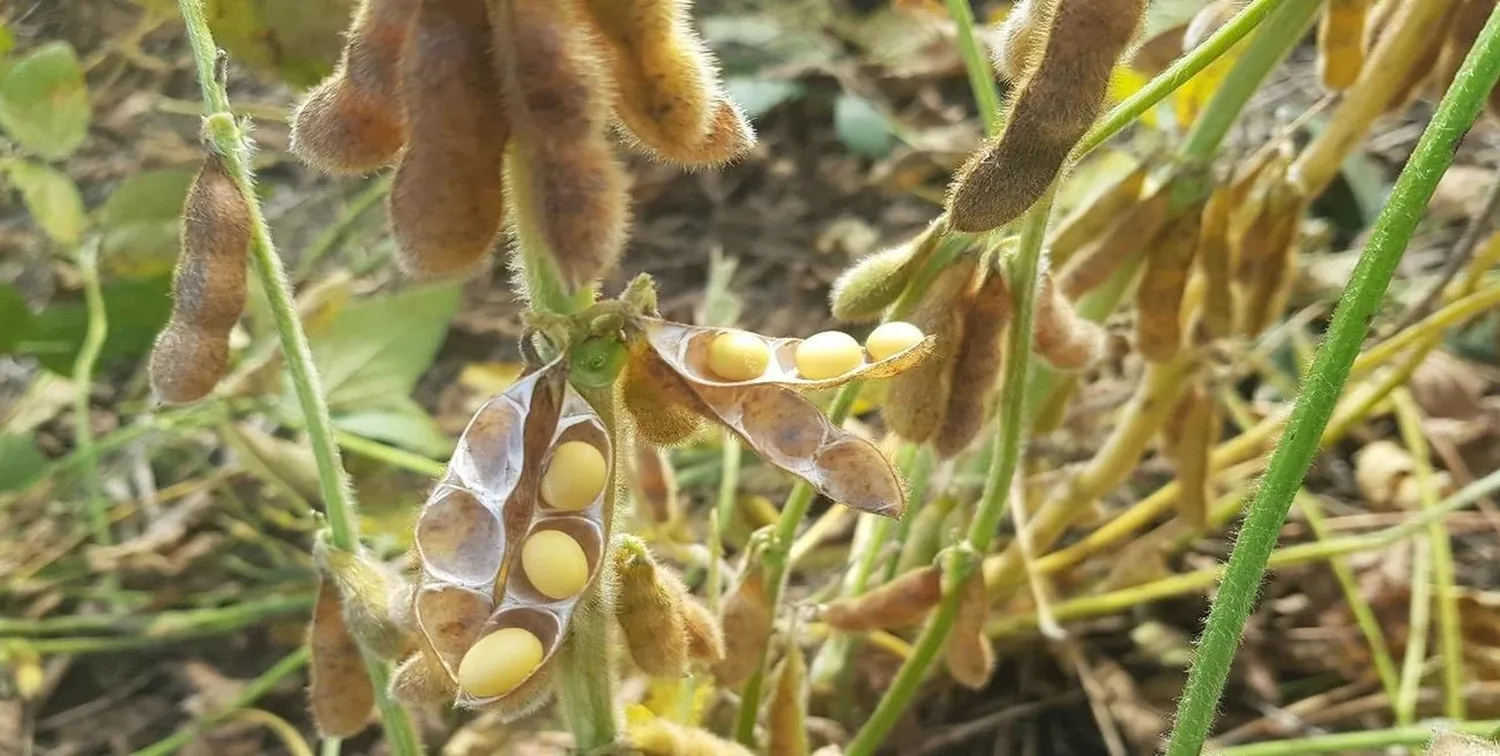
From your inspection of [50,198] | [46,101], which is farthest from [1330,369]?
[50,198]

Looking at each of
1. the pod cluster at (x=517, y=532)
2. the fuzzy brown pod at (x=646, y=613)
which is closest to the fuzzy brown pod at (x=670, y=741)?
the fuzzy brown pod at (x=646, y=613)

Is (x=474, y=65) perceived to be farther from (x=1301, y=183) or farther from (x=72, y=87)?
(x=72, y=87)

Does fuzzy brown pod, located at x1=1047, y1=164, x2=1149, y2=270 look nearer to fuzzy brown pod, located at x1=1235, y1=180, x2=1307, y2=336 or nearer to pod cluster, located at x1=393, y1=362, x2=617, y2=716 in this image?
fuzzy brown pod, located at x1=1235, y1=180, x2=1307, y2=336

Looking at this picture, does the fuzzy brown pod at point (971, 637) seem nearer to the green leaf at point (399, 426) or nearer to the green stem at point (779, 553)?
the green stem at point (779, 553)

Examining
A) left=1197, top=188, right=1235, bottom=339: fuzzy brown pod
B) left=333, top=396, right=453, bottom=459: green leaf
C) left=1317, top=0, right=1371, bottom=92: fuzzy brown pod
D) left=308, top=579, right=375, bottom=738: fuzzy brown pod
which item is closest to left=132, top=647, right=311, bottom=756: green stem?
left=333, top=396, right=453, bottom=459: green leaf

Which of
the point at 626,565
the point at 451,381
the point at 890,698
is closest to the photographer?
the point at 626,565

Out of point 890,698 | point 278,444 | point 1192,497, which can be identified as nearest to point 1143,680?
point 1192,497

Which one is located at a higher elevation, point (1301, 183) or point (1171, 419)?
point (1301, 183)
